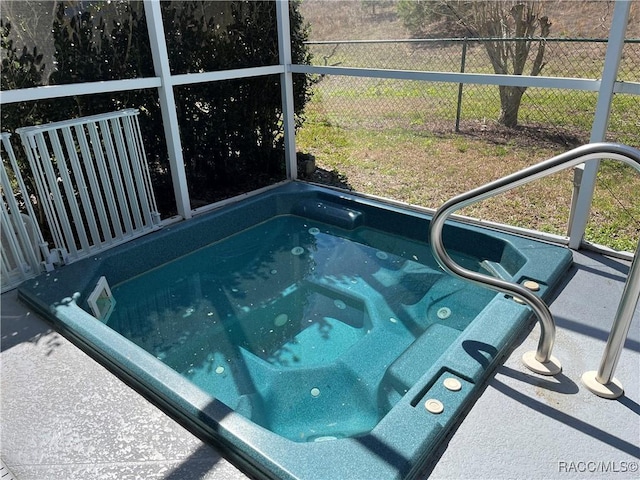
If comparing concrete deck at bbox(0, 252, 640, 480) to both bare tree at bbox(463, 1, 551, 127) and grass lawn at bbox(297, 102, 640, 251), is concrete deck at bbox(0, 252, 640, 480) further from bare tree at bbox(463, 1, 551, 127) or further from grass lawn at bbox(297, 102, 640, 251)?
bare tree at bbox(463, 1, 551, 127)

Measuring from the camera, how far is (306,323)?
309 cm

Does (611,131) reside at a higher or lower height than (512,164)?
higher

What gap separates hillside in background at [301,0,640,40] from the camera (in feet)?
15.8

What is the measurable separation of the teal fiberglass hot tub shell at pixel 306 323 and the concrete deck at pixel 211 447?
9cm

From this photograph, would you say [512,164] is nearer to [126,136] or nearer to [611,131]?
[611,131]

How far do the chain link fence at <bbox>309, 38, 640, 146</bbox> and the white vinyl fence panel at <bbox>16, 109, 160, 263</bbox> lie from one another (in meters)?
2.88

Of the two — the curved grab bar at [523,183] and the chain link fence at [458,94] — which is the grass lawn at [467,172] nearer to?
the chain link fence at [458,94]

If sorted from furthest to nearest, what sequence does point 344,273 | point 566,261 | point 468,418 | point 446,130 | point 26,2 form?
point 446,130
point 344,273
point 26,2
point 566,261
point 468,418

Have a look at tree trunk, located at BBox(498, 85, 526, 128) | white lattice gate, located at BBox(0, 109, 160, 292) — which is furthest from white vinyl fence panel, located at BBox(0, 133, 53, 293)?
tree trunk, located at BBox(498, 85, 526, 128)

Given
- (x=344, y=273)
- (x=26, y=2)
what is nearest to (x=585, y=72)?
(x=344, y=273)

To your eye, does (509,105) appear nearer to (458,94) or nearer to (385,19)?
(458,94)

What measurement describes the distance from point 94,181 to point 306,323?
72.8 inches

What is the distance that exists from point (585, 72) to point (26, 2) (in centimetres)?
493

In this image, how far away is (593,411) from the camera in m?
1.98
